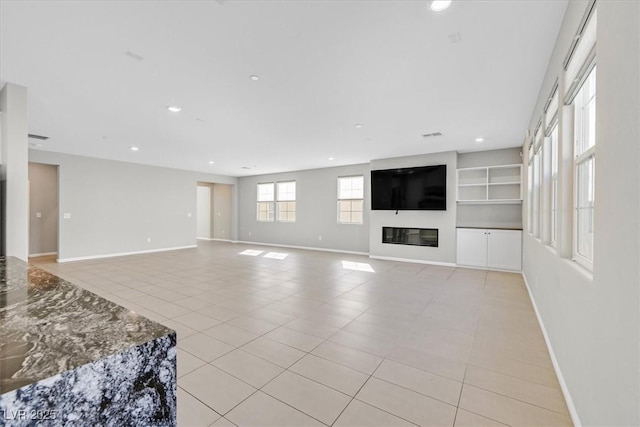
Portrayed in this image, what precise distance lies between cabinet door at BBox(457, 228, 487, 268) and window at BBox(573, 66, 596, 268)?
14.4 ft

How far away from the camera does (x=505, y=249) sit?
19.6 ft

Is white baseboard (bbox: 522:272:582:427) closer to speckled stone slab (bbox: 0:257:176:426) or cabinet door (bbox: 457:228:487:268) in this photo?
speckled stone slab (bbox: 0:257:176:426)

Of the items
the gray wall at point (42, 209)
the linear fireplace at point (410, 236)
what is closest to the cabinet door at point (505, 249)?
the linear fireplace at point (410, 236)

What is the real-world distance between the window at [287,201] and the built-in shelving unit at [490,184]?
5352 millimetres

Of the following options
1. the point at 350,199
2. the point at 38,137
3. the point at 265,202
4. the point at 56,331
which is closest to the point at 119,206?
the point at 38,137

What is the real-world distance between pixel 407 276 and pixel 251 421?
446 cm

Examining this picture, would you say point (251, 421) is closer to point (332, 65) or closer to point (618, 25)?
point (618, 25)

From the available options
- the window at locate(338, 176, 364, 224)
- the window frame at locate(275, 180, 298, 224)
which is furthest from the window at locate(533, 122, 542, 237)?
the window frame at locate(275, 180, 298, 224)

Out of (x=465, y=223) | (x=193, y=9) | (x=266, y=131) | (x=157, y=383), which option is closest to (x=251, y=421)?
(x=157, y=383)

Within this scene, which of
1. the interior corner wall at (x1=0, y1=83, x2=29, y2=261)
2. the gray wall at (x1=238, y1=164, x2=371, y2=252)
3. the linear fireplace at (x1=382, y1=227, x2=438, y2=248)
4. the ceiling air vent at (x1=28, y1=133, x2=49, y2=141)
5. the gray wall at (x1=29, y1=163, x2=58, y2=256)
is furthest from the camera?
the gray wall at (x1=238, y1=164, x2=371, y2=252)

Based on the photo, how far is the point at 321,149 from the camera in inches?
257

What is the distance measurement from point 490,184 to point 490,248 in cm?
143

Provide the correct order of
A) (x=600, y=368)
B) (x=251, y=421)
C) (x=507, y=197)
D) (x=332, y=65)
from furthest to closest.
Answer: (x=507, y=197), (x=332, y=65), (x=251, y=421), (x=600, y=368)

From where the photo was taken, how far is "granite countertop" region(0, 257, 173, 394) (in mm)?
532
